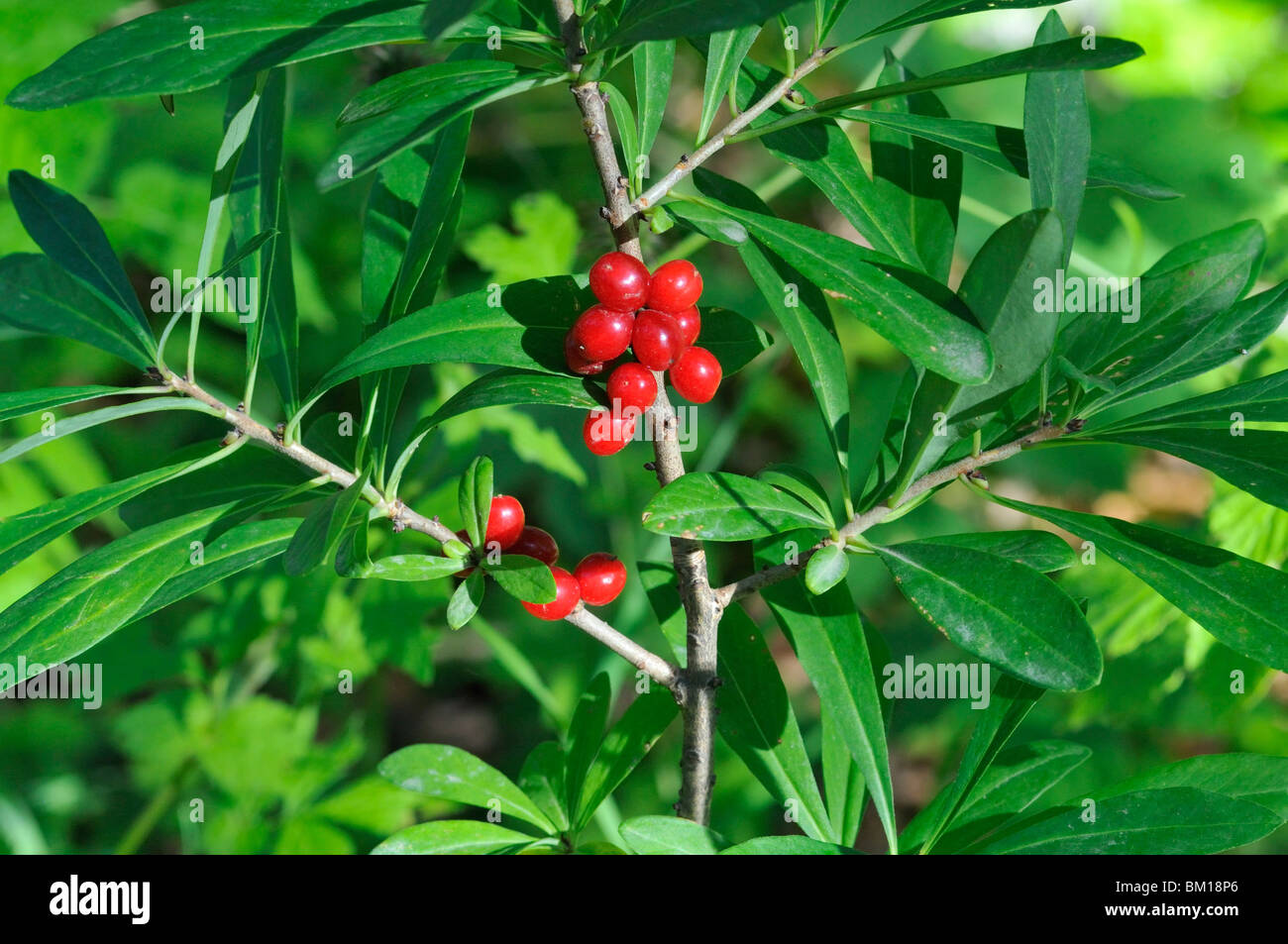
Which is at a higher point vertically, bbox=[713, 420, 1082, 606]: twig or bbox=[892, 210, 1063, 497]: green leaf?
bbox=[892, 210, 1063, 497]: green leaf

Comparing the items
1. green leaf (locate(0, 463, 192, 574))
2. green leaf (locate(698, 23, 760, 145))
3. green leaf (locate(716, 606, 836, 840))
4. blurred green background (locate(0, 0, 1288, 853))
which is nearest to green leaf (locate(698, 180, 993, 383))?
green leaf (locate(698, 23, 760, 145))

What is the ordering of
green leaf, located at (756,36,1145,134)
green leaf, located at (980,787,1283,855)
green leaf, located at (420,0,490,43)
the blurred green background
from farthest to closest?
the blurred green background < green leaf, located at (980,787,1283,855) < green leaf, located at (756,36,1145,134) < green leaf, located at (420,0,490,43)

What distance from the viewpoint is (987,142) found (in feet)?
2.88

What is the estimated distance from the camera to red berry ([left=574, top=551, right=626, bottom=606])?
101cm

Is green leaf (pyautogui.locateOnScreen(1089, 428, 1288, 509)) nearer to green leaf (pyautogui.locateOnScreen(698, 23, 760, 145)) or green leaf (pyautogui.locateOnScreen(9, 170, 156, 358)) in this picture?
green leaf (pyautogui.locateOnScreen(698, 23, 760, 145))

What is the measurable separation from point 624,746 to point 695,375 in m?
0.45

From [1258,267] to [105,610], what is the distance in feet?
3.63

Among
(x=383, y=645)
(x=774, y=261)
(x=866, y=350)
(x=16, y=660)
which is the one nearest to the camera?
(x=16, y=660)

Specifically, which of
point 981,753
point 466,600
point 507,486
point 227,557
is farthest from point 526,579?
point 507,486

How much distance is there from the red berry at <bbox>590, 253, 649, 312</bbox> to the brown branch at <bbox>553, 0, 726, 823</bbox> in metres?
0.03

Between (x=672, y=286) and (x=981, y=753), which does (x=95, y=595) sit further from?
(x=981, y=753)

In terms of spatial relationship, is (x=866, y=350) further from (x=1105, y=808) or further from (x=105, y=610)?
(x=105, y=610)
